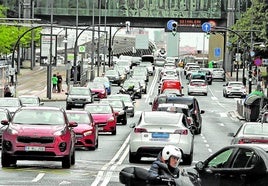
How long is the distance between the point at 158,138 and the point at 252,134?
2.40 meters

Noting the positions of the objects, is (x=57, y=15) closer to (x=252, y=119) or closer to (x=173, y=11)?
(x=173, y=11)

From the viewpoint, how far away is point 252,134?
83.3ft

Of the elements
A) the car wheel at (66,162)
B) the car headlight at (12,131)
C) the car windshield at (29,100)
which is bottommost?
the car windshield at (29,100)

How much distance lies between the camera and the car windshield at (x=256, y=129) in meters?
25.7

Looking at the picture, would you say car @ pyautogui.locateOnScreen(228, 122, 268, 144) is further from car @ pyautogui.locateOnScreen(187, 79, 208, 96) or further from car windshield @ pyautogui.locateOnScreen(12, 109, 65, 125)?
car @ pyautogui.locateOnScreen(187, 79, 208, 96)

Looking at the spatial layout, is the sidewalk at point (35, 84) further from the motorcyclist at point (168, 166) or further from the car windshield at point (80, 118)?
the motorcyclist at point (168, 166)

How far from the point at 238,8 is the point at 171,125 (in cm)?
11026

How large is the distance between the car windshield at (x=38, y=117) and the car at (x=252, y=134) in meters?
4.41

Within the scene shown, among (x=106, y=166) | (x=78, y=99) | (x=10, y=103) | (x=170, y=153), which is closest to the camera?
(x=170, y=153)


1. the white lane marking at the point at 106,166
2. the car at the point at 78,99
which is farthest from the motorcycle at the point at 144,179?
the car at the point at 78,99

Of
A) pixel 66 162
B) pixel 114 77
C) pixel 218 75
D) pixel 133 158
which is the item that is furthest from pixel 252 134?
pixel 218 75

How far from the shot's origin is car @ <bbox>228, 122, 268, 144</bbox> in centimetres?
2466

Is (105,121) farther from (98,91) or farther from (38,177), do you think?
(98,91)

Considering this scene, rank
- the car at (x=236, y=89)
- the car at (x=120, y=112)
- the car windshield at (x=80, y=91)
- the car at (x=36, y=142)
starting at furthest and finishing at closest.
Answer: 1. the car at (x=236, y=89)
2. the car windshield at (x=80, y=91)
3. the car at (x=120, y=112)
4. the car at (x=36, y=142)
